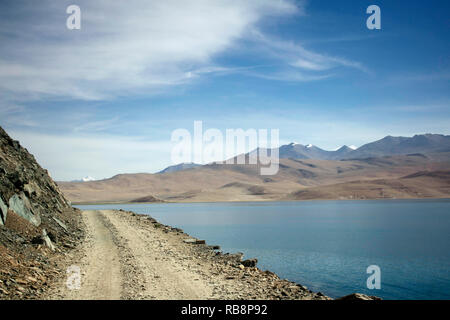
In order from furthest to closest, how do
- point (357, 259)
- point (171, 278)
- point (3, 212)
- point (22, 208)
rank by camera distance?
point (357, 259) → point (22, 208) → point (3, 212) → point (171, 278)

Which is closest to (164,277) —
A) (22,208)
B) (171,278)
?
(171,278)

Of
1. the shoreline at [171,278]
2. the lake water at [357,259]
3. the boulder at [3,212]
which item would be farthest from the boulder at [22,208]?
the lake water at [357,259]

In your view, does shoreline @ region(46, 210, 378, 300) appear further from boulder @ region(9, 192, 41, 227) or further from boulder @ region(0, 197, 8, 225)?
boulder @ region(0, 197, 8, 225)

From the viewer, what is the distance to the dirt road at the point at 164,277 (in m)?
11.3

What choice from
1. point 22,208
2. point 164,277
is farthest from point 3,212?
point 164,277

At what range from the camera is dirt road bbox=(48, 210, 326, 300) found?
37.1ft

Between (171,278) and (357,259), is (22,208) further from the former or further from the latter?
(357,259)

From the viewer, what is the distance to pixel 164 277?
13625mm

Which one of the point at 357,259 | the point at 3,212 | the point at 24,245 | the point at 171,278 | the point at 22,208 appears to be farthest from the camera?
the point at 357,259

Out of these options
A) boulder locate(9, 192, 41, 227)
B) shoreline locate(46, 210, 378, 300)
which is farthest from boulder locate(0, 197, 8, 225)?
shoreline locate(46, 210, 378, 300)

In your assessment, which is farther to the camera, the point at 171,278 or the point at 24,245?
the point at 24,245

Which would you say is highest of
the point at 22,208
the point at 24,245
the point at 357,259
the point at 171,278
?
the point at 22,208

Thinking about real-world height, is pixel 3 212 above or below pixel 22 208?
above

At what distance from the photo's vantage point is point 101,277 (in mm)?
Answer: 13172
